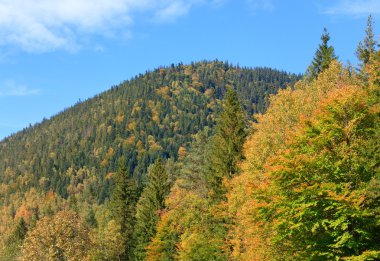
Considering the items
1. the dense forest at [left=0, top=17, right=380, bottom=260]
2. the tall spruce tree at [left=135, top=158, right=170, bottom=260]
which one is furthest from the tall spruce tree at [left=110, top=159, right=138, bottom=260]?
the dense forest at [left=0, top=17, right=380, bottom=260]

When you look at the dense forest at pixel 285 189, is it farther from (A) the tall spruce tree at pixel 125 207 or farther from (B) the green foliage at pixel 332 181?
(A) the tall spruce tree at pixel 125 207

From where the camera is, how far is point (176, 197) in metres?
62.9

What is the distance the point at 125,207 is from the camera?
7688 centimetres

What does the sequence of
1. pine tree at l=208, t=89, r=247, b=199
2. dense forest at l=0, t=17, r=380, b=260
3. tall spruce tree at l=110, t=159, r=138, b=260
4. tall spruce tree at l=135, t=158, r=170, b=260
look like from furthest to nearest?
tall spruce tree at l=110, t=159, r=138, b=260, tall spruce tree at l=135, t=158, r=170, b=260, pine tree at l=208, t=89, r=247, b=199, dense forest at l=0, t=17, r=380, b=260

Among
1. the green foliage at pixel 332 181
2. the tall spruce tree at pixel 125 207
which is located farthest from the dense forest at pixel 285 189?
the tall spruce tree at pixel 125 207

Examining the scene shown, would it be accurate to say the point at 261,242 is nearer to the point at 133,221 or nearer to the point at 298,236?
the point at 298,236

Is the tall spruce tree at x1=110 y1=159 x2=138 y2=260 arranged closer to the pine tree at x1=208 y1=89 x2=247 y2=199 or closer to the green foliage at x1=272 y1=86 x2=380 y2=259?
the pine tree at x1=208 y1=89 x2=247 y2=199

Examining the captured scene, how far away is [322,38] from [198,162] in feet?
81.1

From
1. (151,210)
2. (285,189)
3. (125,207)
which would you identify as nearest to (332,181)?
(285,189)

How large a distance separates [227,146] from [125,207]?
33.1m

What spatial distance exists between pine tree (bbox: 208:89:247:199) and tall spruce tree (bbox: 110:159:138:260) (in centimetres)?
2940

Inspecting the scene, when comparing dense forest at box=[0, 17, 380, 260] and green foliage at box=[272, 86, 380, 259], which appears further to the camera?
dense forest at box=[0, 17, 380, 260]

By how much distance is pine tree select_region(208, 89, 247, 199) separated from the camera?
49500 millimetres

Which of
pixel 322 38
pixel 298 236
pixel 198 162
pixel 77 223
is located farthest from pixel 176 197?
pixel 298 236
